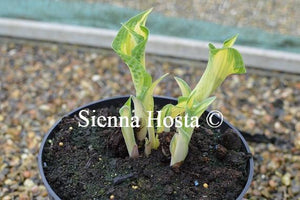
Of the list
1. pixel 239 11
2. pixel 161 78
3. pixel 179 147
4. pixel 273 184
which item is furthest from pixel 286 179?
pixel 239 11

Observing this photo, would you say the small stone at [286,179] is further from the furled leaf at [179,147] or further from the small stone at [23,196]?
the small stone at [23,196]

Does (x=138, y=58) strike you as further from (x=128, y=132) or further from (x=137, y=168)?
(x=137, y=168)

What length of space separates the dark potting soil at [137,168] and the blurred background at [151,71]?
1.81 feet

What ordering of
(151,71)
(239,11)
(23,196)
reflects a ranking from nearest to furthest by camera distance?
(23,196) → (151,71) → (239,11)

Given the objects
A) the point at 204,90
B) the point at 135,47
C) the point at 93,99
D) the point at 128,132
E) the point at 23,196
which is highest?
the point at 135,47

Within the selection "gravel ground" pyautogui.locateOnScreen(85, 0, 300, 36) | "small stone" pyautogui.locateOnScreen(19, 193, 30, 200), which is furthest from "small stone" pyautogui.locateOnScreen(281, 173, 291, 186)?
"small stone" pyautogui.locateOnScreen(19, 193, 30, 200)

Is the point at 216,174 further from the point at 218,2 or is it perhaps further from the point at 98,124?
the point at 218,2

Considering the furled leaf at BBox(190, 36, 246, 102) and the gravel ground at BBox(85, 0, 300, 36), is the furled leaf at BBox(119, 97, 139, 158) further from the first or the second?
the gravel ground at BBox(85, 0, 300, 36)

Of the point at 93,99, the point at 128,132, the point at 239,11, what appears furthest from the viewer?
the point at 239,11

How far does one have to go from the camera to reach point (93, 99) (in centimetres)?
204

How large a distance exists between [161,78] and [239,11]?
5.40 ft

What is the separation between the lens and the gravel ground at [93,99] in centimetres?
169

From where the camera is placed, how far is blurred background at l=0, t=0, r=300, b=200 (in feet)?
5.74

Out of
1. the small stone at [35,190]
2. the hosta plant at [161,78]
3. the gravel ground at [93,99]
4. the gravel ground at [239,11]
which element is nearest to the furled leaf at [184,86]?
the hosta plant at [161,78]
